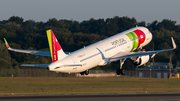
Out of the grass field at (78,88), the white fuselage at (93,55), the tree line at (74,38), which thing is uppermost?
the tree line at (74,38)

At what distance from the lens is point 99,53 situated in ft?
186

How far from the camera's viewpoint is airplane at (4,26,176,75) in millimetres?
50250

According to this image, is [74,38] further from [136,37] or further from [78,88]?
[136,37]

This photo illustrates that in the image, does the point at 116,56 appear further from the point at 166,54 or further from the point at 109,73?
the point at 166,54

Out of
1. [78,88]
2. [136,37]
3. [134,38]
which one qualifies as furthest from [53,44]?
[136,37]

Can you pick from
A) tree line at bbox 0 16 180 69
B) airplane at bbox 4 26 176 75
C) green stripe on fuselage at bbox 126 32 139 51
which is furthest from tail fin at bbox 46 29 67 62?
tree line at bbox 0 16 180 69

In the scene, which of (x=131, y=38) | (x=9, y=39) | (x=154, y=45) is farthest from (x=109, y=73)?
(x=9, y=39)

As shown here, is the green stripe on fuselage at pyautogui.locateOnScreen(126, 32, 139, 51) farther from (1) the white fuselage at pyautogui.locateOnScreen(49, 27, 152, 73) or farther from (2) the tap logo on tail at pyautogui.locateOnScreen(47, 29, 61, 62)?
(2) the tap logo on tail at pyautogui.locateOnScreen(47, 29, 61, 62)

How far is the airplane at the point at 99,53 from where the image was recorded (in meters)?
50.2

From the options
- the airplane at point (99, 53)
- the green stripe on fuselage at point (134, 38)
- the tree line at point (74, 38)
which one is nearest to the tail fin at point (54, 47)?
the airplane at point (99, 53)

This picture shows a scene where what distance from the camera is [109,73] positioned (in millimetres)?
99250

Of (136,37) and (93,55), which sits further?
(136,37)

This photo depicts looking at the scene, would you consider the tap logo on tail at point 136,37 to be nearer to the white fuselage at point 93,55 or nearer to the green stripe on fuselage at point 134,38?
the green stripe on fuselage at point 134,38

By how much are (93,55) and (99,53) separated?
157cm
